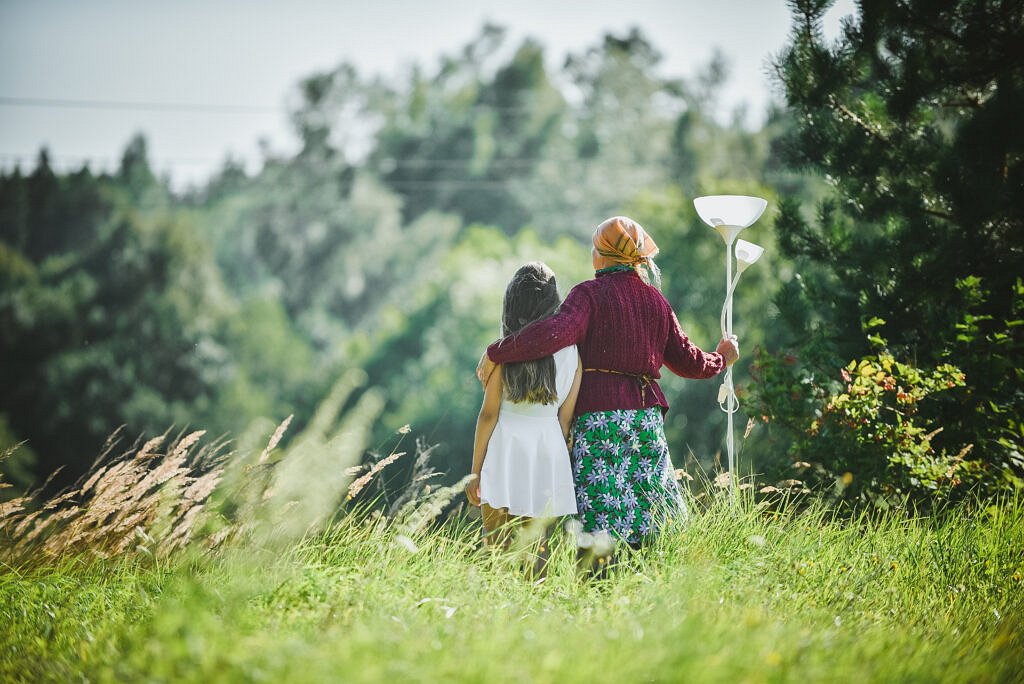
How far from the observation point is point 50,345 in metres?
28.5

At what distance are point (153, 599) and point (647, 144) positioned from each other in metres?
34.6

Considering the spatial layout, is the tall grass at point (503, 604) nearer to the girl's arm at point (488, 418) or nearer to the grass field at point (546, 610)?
the grass field at point (546, 610)

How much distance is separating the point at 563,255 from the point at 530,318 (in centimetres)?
1820

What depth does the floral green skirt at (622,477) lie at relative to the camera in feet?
13.8

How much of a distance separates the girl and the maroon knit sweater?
0.24ft

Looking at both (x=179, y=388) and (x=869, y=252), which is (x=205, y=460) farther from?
(x=179, y=388)

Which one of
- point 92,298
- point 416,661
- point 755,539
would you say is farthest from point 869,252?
point 92,298

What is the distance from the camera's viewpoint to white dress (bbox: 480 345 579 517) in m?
4.20

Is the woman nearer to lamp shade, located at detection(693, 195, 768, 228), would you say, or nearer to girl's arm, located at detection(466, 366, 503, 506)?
girl's arm, located at detection(466, 366, 503, 506)

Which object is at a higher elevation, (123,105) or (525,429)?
(123,105)

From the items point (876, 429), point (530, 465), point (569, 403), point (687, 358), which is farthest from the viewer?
point (876, 429)

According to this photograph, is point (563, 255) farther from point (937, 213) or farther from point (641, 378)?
point (641, 378)

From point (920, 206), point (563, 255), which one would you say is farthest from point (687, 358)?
point (563, 255)

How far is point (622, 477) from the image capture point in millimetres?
4234
